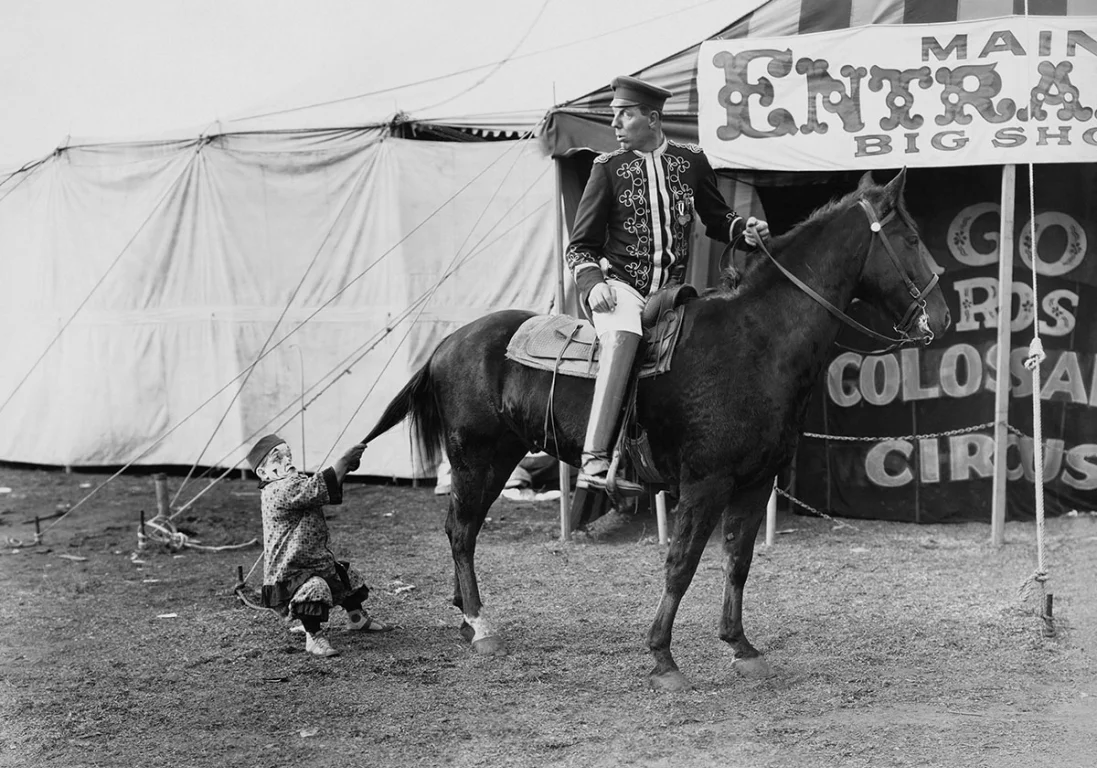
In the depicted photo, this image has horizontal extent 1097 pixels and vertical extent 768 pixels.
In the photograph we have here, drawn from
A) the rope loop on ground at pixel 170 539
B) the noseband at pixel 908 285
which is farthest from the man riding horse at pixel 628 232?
the rope loop on ground at pixel 170 539

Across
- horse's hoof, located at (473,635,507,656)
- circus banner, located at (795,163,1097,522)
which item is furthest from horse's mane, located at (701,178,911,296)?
circus banner, located at (795,163,1097,522)

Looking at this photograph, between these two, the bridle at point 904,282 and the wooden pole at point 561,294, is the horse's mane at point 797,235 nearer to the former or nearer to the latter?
the bridle at point 904,282

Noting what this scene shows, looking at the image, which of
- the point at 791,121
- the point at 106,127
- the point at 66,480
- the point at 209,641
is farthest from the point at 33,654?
the point at 106,127

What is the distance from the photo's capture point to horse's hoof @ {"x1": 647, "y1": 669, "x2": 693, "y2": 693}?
528cm

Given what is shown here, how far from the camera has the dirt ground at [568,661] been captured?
4.63 metres

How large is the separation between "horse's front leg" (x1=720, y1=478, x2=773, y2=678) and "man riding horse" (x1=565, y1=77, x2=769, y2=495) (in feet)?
1.62

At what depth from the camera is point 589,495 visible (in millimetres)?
9320

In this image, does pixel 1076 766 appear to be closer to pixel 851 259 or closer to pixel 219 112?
pixel 851 259

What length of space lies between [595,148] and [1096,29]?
11.1 feet

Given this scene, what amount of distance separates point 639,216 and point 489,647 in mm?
2239

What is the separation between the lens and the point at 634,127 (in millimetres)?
5441

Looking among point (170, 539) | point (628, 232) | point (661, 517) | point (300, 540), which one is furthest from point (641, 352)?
point (170, 539)

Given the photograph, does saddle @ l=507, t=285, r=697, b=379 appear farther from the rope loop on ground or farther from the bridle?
the rope loop on ground

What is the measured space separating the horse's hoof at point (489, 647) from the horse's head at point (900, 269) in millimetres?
2462
